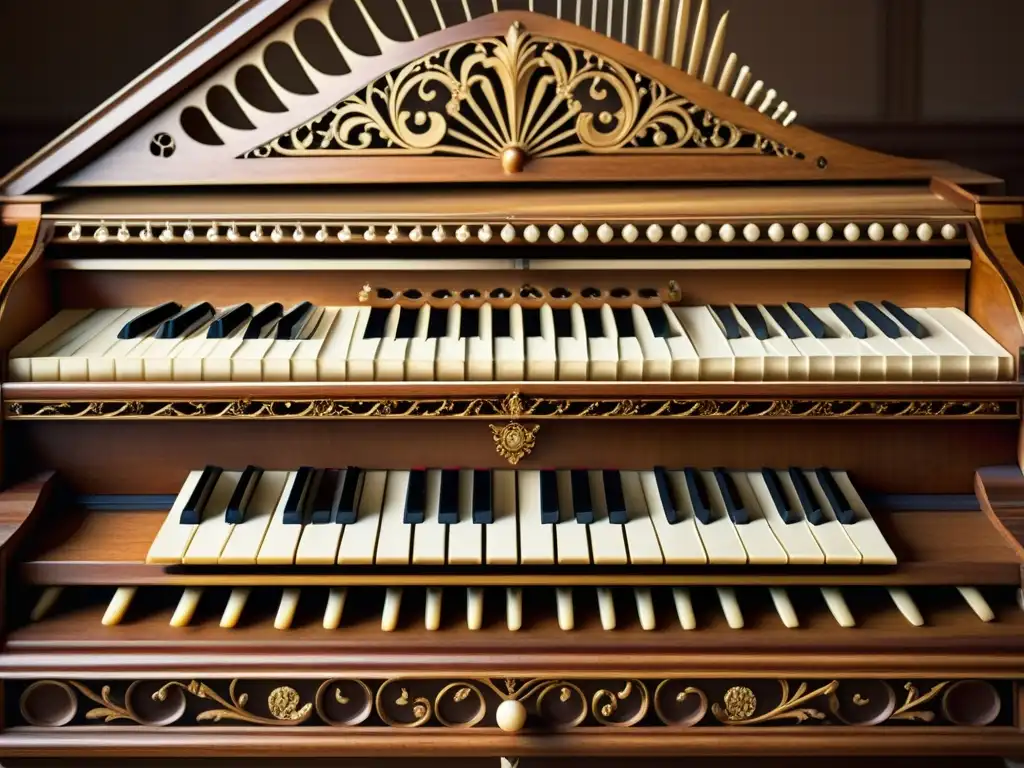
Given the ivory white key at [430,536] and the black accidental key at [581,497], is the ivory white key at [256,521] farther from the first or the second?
the black accidental key at [581,497]

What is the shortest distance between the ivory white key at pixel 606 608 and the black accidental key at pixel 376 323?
617 millimetres

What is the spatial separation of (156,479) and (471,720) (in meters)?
0.76

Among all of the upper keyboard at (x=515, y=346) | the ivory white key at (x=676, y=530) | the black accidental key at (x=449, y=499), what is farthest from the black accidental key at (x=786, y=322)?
the black accidental key at (x=449, y=499)

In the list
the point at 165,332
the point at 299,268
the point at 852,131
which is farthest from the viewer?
the point at 852,131

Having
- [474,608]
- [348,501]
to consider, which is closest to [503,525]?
[474,608]

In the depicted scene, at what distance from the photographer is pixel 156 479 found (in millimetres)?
1934

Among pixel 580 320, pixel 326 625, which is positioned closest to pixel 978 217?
pixel 580 320

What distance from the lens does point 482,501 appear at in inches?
69.9

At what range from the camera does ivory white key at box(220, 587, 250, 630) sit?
5.47 feet

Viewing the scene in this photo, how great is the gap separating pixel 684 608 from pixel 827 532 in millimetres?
281

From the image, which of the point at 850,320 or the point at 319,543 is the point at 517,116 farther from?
the point at 319,543

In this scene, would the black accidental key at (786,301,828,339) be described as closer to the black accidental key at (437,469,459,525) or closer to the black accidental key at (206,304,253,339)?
the black accidental key at (437,469,459,525)

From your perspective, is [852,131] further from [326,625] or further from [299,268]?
[326,625]

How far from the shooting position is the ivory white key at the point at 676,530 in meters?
1.66
